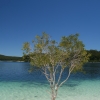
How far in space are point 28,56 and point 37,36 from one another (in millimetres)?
2158

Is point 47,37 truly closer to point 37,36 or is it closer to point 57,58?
point 37,36

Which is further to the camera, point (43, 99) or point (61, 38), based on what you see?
point (43, 99)

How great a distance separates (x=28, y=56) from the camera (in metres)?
16.6

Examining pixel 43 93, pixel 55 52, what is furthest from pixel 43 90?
pixel 55 52

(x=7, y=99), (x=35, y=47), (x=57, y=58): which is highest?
(x=35, y=47)

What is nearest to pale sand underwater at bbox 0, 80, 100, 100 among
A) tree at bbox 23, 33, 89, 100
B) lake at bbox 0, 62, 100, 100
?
lake at bbox 0, 62, 100, 100

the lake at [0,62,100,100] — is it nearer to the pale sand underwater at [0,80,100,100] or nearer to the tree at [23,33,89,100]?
the pale sand underwater at [0,80,100,100]

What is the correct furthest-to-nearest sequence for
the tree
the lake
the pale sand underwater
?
the lake, the pale sand underwater, the tree

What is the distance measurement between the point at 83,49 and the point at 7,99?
12595 millimetres

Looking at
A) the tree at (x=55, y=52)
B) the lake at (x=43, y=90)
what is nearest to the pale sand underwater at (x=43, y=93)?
the lake at (x=43, y=90)

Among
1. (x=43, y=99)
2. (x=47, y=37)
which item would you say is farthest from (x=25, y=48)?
(x=43, y=99)

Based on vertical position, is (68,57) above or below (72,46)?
below

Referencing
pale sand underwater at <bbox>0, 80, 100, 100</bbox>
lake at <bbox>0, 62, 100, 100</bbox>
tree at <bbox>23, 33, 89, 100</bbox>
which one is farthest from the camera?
lake at <bbox>0, 62, 100, 100</bbox>

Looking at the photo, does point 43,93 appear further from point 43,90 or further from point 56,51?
point 56,51
